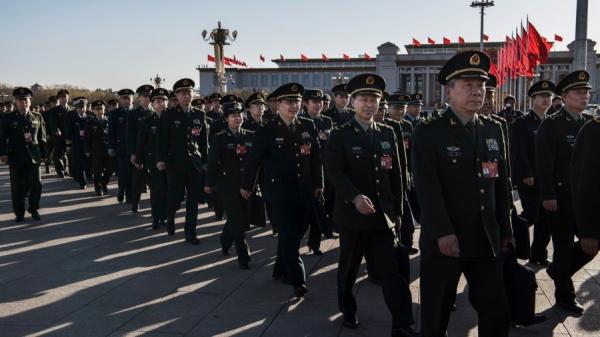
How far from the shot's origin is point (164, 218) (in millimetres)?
9586

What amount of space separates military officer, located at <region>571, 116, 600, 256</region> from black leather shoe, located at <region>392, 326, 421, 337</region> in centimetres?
135

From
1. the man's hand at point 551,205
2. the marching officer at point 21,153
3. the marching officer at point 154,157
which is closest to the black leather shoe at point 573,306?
the man's hand at point 551,205

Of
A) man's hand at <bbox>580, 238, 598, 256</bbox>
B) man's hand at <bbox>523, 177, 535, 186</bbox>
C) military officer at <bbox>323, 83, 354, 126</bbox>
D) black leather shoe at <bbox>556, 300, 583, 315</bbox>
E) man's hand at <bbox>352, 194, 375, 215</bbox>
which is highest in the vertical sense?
military officer at <bbox>323, 83, 354, 126</bbox>

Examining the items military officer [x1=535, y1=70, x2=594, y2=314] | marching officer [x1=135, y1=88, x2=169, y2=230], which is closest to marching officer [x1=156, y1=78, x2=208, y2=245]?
marching officer [x1=135, y1=88, x2=169, y2=230]

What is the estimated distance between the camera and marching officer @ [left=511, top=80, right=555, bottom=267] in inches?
265

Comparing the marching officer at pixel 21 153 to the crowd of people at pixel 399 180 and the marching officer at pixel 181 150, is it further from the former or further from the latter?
the marching officer at pixel 181 150

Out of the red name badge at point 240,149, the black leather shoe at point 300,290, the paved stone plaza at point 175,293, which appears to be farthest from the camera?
the red name badge at point 240,149

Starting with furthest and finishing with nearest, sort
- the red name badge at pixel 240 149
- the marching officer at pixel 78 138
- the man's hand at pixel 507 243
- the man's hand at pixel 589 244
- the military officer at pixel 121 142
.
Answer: the marching officer at pixel 78 138 → the military officer at pixel 121 142 → the red name badge at pixel 240 149 → the man's hand at pixel 589 244 → the man's hand at pixel 507 243

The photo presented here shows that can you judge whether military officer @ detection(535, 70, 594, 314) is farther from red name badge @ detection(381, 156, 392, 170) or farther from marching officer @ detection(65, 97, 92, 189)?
marching officer @ detection(65, 97, 92, 189)

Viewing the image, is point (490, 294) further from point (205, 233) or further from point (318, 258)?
point (205, 233)

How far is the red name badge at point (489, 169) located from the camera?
11.9 feet

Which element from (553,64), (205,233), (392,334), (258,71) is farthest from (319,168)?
(258,71)

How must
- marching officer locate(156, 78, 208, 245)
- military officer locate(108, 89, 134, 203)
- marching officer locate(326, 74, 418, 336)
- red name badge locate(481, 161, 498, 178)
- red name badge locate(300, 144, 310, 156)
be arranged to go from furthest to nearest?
military officer locate(108, 89, 134, 203) < marching officer locate(156, 78, 208, 245) < red name badge locate(300, 144, 310, 156) < marching officer locate(326, 74, 418, 336) < red name badge locate(481, 161, 498, 178)

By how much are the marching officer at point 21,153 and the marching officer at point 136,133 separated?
1.57 meters
